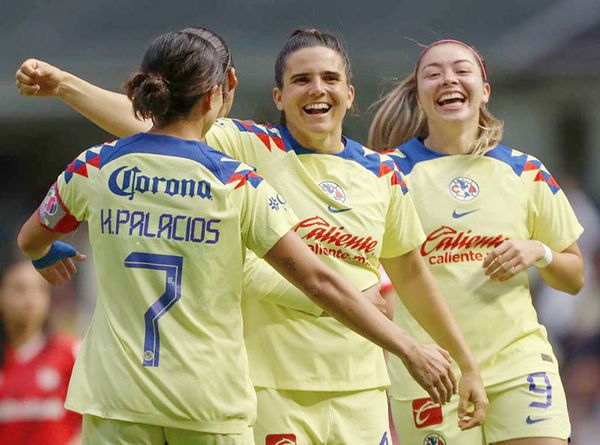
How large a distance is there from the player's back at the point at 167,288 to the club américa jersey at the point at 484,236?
146 centimetres

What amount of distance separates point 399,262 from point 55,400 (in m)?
2.43

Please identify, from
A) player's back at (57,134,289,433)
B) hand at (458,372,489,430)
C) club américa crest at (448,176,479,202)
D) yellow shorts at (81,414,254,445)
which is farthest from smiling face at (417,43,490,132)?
yellow shorts at (81,414,254,445)

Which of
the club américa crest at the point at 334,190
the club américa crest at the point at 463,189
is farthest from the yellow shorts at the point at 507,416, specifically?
the club américa crest at the point at 334,190

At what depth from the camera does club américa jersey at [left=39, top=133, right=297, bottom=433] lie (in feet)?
11.0

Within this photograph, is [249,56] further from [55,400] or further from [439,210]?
[439,210]

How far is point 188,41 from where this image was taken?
11.5 ft

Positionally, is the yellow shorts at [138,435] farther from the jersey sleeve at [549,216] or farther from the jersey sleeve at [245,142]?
the jersey sleeve at [549,216]

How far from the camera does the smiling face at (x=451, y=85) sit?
4914mm

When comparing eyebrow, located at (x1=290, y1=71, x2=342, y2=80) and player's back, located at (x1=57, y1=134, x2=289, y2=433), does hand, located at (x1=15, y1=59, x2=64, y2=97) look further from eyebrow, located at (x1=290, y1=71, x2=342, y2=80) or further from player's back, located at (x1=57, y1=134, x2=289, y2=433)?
eyebrow, located at (x1=290, y1=71, x2=342, y2=80)

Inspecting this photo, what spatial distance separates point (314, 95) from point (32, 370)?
2649 mm

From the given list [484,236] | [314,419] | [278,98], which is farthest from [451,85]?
[314,419]

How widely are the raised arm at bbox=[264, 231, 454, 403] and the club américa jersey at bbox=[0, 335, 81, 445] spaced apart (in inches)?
115

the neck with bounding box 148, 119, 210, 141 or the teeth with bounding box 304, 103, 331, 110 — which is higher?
the teeth with bounding box 304, 103, 331, 110

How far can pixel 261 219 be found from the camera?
3.43 metres
